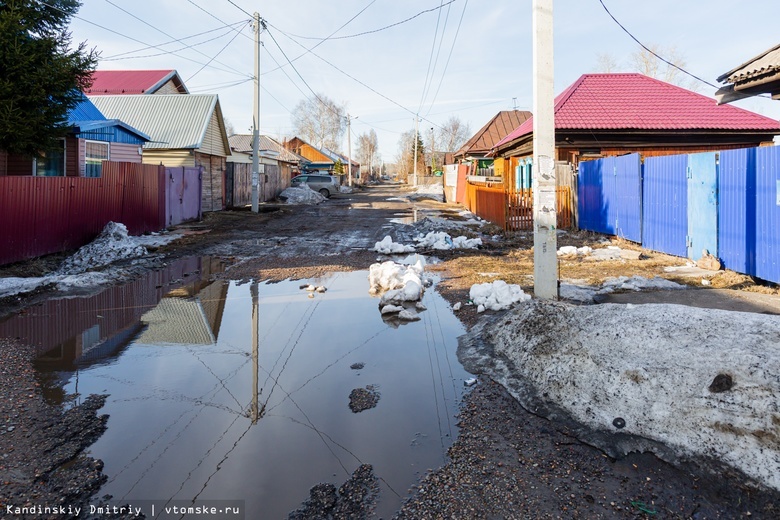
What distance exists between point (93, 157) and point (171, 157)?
7.15m

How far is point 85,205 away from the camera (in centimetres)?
1304

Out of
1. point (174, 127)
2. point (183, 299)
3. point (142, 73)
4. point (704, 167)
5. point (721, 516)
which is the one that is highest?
point (142, 73)

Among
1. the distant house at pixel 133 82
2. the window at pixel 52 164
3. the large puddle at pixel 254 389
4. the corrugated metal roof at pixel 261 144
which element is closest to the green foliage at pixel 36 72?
the window at pixel 52 164

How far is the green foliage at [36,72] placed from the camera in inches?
423

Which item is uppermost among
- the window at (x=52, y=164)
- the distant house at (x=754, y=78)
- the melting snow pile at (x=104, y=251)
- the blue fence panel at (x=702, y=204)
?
the window at (x=52, y=164)

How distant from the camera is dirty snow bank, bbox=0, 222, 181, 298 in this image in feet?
28.7

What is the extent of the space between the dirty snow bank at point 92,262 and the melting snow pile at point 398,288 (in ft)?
15.7

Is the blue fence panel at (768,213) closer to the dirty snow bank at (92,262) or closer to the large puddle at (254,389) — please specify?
the large puddle at (254,389)

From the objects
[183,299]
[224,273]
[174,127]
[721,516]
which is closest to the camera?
[721,516]

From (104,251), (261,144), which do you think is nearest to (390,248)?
(104,251)

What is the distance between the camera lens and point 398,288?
8.36 meters

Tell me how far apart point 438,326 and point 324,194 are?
41.6 metres

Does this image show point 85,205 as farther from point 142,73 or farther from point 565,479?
point 142,73

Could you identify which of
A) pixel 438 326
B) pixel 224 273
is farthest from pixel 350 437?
pixel 224 273
